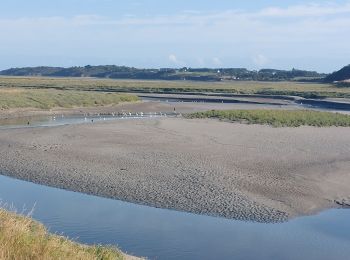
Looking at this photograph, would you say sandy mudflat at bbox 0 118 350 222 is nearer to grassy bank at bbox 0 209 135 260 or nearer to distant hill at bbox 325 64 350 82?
grassy bank at bbox 0 209 135 260

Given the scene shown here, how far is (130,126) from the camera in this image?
31.1 m

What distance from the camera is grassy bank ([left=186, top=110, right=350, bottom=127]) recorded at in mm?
33675

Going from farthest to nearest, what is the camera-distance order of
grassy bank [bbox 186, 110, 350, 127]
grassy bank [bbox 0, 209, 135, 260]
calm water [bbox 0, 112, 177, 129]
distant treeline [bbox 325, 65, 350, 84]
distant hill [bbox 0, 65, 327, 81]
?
distant hill [bbox 0, 65, 327, 81], distant treeline [bbox 325, 65, 350, 84], calm water [bbox 0, 112, 177, 129], grassy bank [bbox 186, 110, 350, 127], grassy bank [bbox 0, 209, 135, 260]

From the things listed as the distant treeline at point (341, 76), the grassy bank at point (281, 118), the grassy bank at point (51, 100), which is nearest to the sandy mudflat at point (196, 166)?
the grassy bank at point (281, 118)

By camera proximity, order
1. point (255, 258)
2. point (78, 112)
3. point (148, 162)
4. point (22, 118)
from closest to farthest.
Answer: point (255, 258)
point (148, 162)
point (22, 118)
point (78, 112)

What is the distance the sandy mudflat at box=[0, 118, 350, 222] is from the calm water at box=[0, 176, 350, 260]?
2.04 ft

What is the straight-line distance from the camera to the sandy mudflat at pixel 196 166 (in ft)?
49.9

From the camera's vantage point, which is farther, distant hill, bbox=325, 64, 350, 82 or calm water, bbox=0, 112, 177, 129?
distant hill, bbox=325, 64, 350, 82

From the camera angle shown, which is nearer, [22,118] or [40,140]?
[40,140]

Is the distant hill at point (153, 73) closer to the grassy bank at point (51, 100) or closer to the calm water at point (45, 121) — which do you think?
the grassy bank at point (51, 100)

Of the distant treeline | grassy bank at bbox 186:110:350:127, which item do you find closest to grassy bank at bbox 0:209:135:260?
grassy bank at bbox 186:110:350:127

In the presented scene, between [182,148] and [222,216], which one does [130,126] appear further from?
[222,216]

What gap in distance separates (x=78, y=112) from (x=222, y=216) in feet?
103

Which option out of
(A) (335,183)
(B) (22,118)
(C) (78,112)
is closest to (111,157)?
(A) (335,183)
